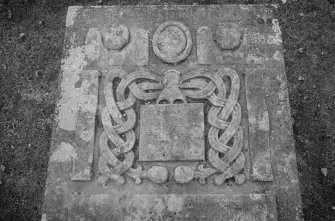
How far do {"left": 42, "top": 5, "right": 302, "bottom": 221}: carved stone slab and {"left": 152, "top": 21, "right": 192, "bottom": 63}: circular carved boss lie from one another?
1 cm

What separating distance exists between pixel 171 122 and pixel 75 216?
130 centimetres

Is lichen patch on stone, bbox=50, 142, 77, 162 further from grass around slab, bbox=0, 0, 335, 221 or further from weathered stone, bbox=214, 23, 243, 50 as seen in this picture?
weathered stone, bbox=214, 23, 243, 50

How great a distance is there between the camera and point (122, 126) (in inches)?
140

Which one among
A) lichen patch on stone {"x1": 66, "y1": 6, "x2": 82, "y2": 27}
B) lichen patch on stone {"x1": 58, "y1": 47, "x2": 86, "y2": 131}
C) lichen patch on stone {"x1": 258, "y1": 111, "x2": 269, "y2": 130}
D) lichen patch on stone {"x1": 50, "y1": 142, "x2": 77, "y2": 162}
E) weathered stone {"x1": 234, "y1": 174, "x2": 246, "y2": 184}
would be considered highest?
lichen patch on stone {"x1": 66, "y1": 6, "x2": 82, "y2": 27}

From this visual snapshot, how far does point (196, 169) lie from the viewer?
3.45m

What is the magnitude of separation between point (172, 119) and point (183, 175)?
577 mm

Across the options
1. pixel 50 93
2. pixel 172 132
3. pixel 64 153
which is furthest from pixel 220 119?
pixel 50 93

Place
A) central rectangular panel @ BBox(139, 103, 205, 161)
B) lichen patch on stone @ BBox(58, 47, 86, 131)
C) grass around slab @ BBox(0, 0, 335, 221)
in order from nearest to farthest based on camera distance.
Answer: central rectangular panel @ BBox(139, 103, 205, 161) < lichen patch on stone @ BBox(58, 47, 86, 131) < grass around slab @ BBox(0, 0, 335, 221)

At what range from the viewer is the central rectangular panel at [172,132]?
11.3 ft

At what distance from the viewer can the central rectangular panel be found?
3455mm

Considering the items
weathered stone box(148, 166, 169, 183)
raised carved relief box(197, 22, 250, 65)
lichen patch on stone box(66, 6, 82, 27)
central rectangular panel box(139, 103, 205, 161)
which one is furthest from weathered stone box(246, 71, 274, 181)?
lichen patch on stone box(66, 6, 82, 27)

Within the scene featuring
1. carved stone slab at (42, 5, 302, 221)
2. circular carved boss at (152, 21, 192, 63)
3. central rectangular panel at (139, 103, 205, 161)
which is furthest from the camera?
circular carved boss at (152, 21, 192, 63)

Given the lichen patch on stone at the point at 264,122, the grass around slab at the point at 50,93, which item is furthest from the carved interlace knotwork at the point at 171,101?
the grass around slab at the point at 50,93

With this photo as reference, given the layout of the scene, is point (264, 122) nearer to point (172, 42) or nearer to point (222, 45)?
point (222, 45)
